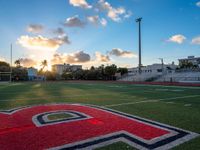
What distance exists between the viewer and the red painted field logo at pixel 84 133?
11.5 feet

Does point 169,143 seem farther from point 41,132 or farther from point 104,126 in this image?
point 41,132

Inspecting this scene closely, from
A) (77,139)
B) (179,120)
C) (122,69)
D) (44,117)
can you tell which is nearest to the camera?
(77,139)

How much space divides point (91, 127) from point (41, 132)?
1139 mm

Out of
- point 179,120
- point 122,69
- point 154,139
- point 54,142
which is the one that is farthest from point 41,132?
point 122,69

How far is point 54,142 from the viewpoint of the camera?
11.8 feet

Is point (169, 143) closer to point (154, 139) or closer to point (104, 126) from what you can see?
point (154, 139)

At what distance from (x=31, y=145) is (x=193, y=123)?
12.6 feet

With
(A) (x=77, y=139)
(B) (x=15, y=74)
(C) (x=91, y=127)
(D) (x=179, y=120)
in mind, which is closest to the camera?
(A) (x=77, y=139)

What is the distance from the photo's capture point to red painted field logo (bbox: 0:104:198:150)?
3.51 m

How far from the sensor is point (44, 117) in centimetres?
574

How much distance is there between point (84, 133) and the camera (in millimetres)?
4164

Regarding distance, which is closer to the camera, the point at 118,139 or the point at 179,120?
the point at 118,139

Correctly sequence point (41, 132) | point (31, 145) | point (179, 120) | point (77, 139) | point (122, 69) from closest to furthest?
point (31, 145) < point (77, 139) < point (41, 132) < point (179, 120) < point (122, 69)

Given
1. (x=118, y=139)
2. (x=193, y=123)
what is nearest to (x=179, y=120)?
(x=193, y=123)
